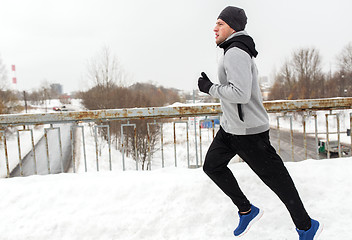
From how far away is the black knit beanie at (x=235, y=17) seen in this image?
89.4 inches

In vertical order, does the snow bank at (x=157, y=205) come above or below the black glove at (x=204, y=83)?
below

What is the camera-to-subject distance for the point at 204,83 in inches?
91.7

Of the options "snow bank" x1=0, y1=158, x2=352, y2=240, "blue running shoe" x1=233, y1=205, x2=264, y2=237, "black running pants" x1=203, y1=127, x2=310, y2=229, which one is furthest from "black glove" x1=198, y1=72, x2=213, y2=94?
"snow bank" x1=0, y1=158, x2=352, y2=240

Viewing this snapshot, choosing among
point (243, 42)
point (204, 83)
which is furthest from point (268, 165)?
point (243, 42)

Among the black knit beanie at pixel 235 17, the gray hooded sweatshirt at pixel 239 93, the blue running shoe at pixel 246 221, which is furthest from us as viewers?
the blue running shoe at pixel 246 221

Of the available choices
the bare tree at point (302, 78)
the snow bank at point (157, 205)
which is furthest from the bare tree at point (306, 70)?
the snow bank at point (157, 205)

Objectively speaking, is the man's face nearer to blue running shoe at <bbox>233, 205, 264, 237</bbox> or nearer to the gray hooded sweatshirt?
the gray hooded sweatshirt

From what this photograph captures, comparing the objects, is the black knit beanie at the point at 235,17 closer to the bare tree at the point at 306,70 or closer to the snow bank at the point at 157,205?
the snow bank at the point at 157,205

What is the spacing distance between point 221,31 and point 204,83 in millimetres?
443

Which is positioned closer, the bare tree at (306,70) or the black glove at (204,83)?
the black glove at (204,83)

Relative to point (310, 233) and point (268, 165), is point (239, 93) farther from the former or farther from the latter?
point (310, 233)

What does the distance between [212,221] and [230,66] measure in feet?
5.04

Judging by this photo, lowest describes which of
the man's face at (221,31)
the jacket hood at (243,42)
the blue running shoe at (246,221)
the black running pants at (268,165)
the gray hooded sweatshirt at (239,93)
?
the blue running shoe at (246,221)

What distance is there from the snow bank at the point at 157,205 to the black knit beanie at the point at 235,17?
5.45ft
